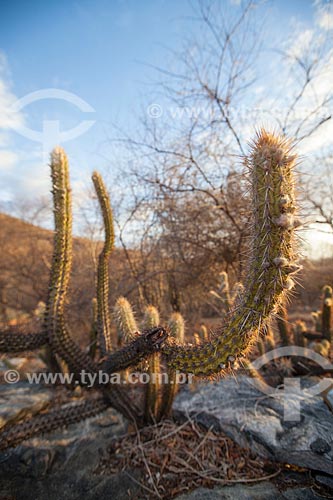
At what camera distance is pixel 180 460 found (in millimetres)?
2004

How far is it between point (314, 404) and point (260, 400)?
1.42 feet

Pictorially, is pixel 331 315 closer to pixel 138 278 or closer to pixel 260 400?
pixel 260 400

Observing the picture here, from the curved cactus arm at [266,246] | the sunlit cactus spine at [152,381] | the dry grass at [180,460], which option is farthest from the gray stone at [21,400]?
the curved cactus arm at [266,246]

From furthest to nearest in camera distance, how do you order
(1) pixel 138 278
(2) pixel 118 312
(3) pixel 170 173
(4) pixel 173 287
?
(4) pixel 173 287
(1) pixel 138 278
(3) pixel 170 173
(2) pixel 118 312

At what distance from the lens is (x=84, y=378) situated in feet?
7.69

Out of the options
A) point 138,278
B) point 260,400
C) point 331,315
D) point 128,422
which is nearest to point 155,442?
point 128,422

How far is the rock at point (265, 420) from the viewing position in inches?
71.7

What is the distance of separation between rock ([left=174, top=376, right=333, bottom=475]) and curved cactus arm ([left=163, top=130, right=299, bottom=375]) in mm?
657

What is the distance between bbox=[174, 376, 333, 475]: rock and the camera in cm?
182

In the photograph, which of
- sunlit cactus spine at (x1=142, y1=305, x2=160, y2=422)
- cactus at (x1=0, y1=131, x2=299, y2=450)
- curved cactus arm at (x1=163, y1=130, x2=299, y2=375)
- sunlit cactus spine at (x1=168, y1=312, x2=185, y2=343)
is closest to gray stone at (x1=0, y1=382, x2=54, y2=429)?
cactus at (x1=0, y1=131, x2=299, y2=450)

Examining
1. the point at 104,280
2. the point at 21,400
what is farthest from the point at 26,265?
the point at 104,280

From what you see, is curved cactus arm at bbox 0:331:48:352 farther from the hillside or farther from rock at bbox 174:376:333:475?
the hillside

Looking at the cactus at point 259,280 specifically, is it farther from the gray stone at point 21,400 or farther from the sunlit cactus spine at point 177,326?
the gray stone at point 21,400

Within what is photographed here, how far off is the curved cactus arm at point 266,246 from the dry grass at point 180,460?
1.15 metres
